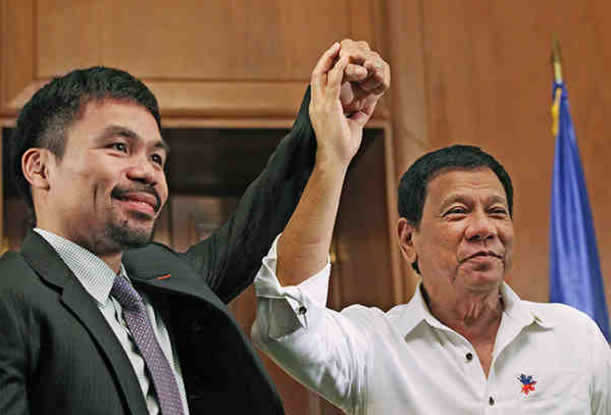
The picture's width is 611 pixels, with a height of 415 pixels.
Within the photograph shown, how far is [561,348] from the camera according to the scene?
6.16 ft

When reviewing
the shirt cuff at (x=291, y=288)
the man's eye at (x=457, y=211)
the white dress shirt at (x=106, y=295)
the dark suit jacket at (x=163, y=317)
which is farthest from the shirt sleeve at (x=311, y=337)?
the man's eye at (x=457, y=211)

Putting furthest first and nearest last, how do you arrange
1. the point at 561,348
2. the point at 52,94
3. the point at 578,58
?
the point at 578,58, the point at 561,348, the point at 52,94

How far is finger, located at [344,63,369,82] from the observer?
165 cm

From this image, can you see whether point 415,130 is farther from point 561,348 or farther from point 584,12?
point 561,348

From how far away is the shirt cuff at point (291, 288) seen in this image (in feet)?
5.30

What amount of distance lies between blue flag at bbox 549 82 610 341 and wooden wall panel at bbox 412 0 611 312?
0.08 m

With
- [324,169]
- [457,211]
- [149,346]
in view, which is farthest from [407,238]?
[149,346]

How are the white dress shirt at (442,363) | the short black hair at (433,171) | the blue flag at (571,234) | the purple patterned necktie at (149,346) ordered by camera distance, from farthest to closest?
the blue flag at (571,234) → the short black hair at (433,171) → the white dress shirt at (442,363) → the purple patterned necktie at (149,346)

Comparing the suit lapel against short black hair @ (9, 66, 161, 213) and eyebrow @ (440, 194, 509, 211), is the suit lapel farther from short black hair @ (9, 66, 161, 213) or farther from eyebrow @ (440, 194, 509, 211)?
eyebrow @ (440, 194, 509, 211)

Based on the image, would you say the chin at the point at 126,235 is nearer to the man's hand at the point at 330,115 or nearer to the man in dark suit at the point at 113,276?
the man in dark suit at the point at 113,276

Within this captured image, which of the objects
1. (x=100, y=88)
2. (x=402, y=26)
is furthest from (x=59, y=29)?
(x=100, y=88)

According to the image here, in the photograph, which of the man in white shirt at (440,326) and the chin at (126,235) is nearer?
the chin at (126,235)

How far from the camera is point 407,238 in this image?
206 cm

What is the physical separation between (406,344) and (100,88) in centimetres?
77
